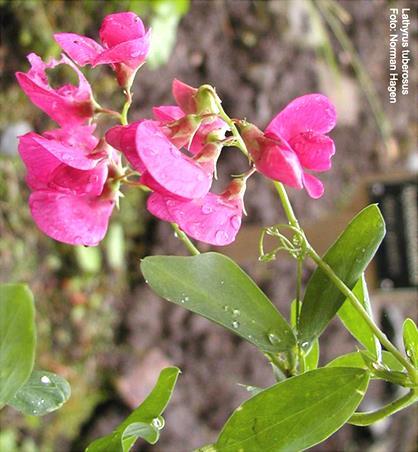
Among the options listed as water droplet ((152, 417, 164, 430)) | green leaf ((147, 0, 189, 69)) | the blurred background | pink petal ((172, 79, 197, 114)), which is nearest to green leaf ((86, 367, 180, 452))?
water droplet ((152, 417, 164, 430))

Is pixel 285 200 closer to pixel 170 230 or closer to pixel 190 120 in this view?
pixel 190 120

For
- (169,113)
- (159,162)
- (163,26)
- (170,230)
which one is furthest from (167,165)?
(170,230)

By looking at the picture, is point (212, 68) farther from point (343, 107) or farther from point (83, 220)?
point (83, 220)

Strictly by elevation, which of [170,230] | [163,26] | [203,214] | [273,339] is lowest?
[170,230]

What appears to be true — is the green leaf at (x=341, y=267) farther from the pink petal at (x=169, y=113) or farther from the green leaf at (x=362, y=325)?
the pink petal at (x=169, y=113)

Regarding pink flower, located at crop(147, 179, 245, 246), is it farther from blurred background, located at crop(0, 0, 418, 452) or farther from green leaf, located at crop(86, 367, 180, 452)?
blurred background, located at crop(0, 0, 418, 452)

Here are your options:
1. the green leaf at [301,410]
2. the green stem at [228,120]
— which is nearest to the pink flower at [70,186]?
the green stem at [228,120]

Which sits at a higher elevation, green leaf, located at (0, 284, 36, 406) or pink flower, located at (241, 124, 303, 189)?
pink flower, located at (241, 124, 303, 189)
